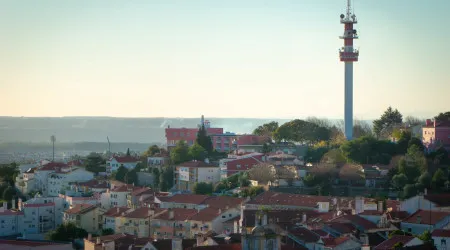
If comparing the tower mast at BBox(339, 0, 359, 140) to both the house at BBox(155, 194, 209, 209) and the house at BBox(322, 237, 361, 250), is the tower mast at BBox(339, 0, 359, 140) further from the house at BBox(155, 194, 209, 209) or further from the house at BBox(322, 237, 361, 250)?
the house at BBox(322, 237, 361, 250)

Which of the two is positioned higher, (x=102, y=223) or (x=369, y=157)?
(x=369, y=157)

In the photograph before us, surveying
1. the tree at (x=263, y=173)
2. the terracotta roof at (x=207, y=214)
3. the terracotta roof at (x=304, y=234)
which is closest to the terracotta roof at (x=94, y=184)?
the tree at (x=263, y=173)

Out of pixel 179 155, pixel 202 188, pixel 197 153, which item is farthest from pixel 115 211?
pixel 197 153

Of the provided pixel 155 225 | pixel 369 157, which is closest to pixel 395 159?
pixel 369 157

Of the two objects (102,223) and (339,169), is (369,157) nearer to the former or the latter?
(339,169)

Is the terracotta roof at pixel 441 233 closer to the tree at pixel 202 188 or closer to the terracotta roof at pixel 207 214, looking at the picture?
the terracotta roof at pixel 207 214
